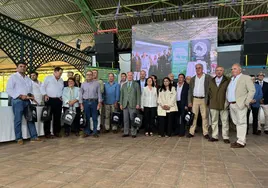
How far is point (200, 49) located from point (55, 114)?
13.5 feet

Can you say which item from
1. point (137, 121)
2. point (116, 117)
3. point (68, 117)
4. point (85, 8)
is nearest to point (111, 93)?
point (116, 117)

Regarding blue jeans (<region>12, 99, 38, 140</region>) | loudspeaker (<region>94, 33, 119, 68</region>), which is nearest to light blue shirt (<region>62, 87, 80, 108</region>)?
blue jeans (<region>12, 99, 38, 140</region>)

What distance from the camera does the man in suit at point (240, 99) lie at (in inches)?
124

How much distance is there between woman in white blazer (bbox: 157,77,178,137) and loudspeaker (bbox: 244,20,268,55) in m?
2.78

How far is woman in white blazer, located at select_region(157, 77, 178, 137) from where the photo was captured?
4.16 m

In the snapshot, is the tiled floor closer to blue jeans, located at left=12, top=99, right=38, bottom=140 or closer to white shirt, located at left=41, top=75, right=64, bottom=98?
blue jeans, located at left=12, top=99, right=38, bottom=140

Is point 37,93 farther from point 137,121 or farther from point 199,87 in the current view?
point 199,87

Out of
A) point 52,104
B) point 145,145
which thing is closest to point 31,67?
point 52,104

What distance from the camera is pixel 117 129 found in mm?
4914

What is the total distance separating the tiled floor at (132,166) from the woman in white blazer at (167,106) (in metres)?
0.87

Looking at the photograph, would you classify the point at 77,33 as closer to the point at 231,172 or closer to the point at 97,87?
the point at 97,87

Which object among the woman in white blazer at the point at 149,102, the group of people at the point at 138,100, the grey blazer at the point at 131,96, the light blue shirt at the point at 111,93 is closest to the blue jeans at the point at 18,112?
the group of people at the point at 138,100

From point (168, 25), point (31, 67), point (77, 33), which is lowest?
point (31, 67)

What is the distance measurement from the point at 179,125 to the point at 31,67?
164 inches
